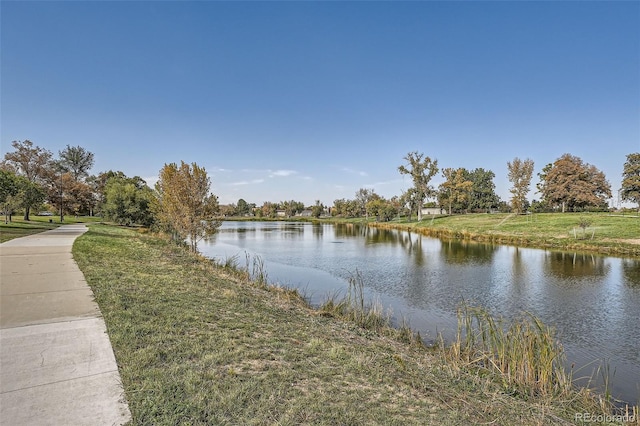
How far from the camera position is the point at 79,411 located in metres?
2.98

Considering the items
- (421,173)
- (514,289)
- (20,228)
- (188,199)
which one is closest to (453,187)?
(421,173)

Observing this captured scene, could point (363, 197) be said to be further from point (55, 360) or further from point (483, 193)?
point (55, 360)

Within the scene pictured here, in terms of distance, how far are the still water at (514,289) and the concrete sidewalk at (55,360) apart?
6.85 meters

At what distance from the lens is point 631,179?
53.0 metres

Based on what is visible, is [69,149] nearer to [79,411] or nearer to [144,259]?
[144,259]

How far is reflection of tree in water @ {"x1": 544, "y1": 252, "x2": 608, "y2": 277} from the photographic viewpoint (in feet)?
52.5

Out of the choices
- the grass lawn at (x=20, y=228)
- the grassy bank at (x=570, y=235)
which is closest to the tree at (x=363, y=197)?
the grassy bank at (x=570, y=235)

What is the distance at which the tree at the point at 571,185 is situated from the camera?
50938 millimetres

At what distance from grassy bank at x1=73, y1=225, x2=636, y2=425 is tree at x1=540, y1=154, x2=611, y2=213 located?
59.4 metres

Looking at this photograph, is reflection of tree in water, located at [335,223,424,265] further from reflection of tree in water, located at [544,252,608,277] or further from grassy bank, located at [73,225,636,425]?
grassy bank, located at [73,225,636,425]

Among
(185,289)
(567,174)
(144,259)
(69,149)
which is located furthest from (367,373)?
(69,149)

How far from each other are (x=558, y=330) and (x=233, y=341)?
8.66m

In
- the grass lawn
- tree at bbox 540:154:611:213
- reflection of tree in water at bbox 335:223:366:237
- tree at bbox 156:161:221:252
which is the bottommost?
reflection of tree in water at bbox 335:223:366:237

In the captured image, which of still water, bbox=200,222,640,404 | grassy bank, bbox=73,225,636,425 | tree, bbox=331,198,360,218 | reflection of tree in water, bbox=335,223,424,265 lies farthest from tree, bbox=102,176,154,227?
tree, bbox=331,198,360,218
